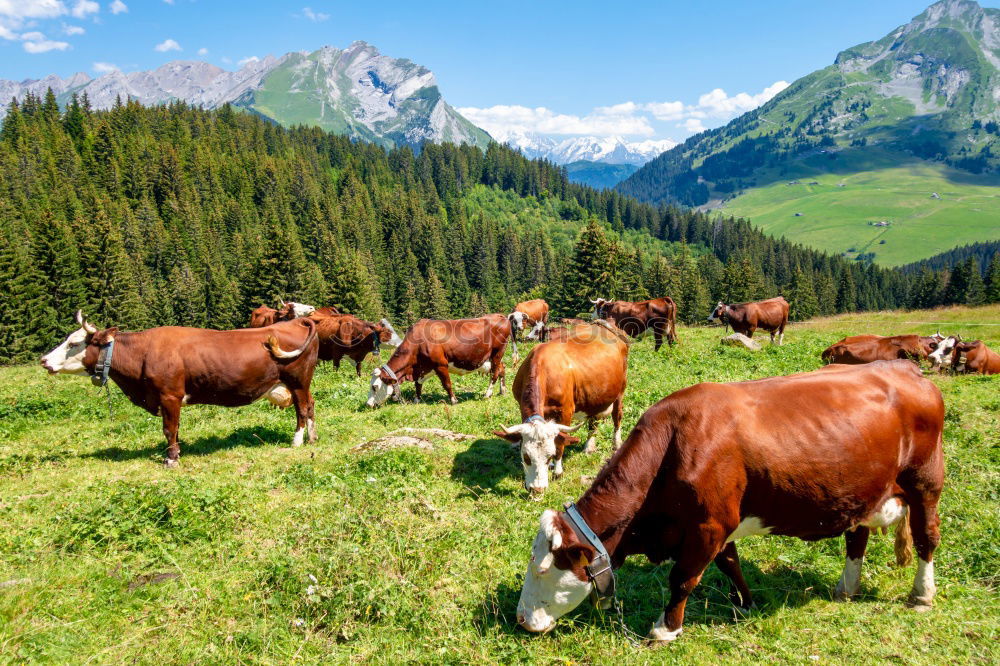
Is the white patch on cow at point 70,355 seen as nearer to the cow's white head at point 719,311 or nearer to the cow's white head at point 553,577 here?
the cow's white head at point 553,577

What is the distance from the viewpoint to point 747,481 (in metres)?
5.09

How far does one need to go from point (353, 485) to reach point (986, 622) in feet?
26.7

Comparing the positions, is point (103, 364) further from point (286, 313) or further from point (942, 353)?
point (942, 353)

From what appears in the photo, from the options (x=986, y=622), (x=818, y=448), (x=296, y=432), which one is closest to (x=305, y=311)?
(x=296, y=432)

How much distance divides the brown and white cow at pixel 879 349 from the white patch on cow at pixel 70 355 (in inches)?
864

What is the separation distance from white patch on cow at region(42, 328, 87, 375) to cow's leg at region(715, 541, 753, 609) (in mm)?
11942

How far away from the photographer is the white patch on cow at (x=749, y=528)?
5.27m

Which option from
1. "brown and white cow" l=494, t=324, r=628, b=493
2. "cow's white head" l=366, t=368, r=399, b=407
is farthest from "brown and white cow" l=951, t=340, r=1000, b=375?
"cow's white head" l=366, t=368, r=399, b=407

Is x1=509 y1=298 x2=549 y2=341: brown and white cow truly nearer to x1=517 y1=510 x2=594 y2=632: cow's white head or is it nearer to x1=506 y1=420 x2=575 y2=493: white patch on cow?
x1=506 y1=420 x2=575 y2=493: white patch on cow

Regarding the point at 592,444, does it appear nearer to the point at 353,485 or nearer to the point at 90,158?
the point at 353,485

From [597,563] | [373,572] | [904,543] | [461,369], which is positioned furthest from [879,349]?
Result: [373,572]

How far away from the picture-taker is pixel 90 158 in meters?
137

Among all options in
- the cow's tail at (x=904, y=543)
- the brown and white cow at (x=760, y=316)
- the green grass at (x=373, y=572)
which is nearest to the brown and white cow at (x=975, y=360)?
the green grass at (x=373, y=572)

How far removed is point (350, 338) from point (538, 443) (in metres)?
16.2
